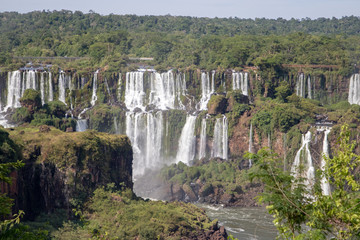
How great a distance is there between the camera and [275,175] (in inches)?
458

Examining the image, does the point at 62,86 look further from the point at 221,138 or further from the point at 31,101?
the point at 221,138

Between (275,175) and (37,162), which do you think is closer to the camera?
(275,175)

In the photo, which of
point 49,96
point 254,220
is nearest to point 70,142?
point 254,220

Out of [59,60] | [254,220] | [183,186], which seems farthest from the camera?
[59,60]

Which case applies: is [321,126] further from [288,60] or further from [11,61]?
[11,61]

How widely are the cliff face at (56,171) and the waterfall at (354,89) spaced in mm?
37588

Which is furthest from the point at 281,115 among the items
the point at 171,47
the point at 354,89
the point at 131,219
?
the point at 171,47

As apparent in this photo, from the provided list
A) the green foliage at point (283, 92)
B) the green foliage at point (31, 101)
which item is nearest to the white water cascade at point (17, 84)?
the green foliage at point (31, 101)

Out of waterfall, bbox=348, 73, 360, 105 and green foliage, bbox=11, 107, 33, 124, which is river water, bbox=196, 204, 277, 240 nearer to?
green foliage, bbox=11, 107, 33, 124

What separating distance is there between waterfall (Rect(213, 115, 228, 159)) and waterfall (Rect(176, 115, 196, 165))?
255cm

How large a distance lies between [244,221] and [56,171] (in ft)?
48.8

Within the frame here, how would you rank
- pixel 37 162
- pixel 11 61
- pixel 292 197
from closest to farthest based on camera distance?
pixel 292 197
pixel 37 162
pixel 11 61

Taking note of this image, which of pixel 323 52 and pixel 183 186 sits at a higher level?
pixel 323 52

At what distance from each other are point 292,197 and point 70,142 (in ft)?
81.0
